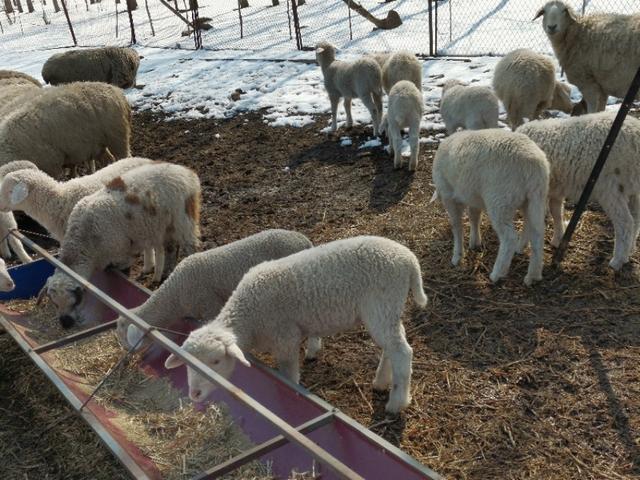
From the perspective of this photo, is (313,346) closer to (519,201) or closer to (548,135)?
(519,201)

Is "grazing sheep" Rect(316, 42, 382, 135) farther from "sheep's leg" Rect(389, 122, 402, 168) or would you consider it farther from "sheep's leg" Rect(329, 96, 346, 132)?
"sheep's leg" Rect(389, 122, 402, 168)

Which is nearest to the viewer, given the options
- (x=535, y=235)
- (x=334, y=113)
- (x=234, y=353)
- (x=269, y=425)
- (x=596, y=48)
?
(x=234, y=353)

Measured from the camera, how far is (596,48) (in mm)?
8141

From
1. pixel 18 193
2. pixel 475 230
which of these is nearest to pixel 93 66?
pixel 18 193

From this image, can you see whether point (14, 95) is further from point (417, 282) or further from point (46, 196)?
point (417, 282)

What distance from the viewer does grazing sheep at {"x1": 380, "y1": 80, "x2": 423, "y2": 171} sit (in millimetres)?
7648

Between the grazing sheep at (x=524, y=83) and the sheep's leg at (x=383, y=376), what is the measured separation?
192 inches

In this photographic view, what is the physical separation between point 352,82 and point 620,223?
5446 millimetres

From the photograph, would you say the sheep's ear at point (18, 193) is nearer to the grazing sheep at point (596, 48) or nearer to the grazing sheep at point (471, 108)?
the grazing sheep at point (471, 108)

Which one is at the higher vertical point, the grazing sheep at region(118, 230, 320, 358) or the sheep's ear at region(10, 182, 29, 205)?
the sheep's ear at region(10, 182, 29, 205)

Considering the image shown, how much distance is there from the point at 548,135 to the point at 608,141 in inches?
25.1

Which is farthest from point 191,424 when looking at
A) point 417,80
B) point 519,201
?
point 417,80

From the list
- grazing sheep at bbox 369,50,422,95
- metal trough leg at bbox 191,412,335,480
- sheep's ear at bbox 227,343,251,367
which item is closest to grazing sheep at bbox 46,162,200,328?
sheep's ear at bbox 227,343,251,367

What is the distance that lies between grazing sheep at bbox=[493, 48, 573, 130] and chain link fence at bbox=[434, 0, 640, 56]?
17.8 ft
